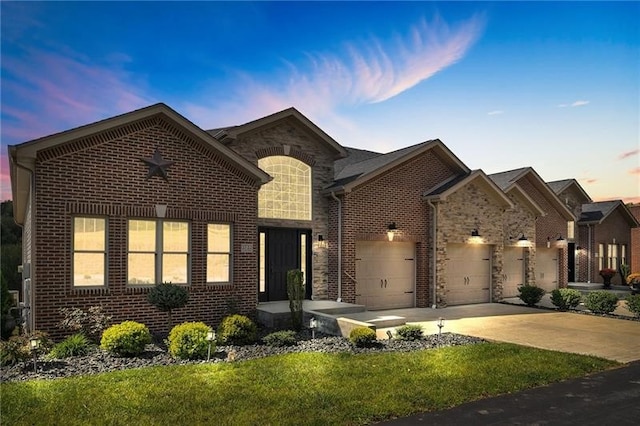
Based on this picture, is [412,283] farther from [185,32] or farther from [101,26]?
[101,26]

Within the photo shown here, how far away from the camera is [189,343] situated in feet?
30.0

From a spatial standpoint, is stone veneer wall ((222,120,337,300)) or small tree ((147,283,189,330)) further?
stone veneer wall ((222,120,337,300))

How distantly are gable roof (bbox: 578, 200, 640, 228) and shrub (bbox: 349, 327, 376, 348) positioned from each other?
900 inches

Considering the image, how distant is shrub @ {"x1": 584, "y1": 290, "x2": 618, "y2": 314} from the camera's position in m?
15.9

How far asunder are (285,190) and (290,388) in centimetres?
926

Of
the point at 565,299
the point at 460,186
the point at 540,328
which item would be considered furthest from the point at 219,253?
the point at 565,299

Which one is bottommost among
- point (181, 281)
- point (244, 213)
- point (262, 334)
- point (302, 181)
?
point (262, 334)

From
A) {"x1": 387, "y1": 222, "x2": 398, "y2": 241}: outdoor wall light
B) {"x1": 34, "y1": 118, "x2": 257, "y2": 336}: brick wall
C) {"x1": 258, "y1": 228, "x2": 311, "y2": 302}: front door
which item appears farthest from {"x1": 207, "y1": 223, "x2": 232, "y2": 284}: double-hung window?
{"x1": 387, "y1": 222, "x2": 398, "y2": 241}: outdoor wall light

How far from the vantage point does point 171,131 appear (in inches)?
473

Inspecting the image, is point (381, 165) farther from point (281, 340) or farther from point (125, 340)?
point (125, 340)

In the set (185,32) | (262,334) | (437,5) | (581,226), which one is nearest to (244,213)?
(262,334)

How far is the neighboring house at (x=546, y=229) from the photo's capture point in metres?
23.2

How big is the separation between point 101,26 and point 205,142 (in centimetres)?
364

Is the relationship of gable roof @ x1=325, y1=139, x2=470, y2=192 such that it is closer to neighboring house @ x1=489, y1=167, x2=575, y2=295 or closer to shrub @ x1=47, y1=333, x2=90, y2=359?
neighboring house @ x1=489, y1=167, x2=575, y2=295
